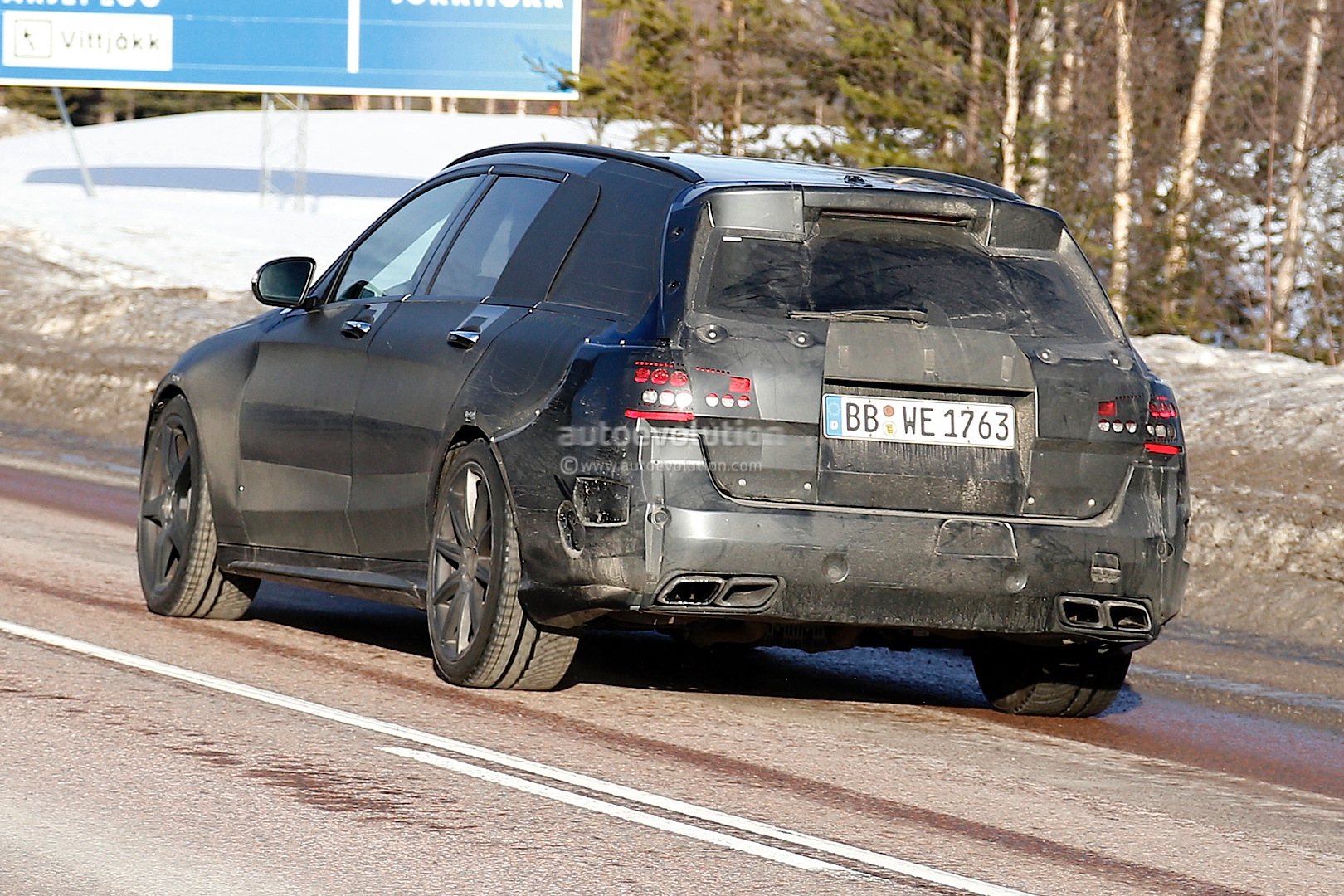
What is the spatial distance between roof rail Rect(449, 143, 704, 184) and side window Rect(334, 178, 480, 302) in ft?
0.63

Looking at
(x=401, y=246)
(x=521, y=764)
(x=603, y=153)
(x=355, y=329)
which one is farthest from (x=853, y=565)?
(x=401, y=246)

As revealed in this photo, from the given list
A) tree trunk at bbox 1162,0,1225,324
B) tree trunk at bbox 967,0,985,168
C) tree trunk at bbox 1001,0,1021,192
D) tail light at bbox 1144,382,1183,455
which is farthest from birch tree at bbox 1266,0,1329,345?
tail light at bbox 1144,382,1183,455

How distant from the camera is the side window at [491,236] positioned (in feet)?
22.9

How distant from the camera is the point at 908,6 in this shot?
91.0ft

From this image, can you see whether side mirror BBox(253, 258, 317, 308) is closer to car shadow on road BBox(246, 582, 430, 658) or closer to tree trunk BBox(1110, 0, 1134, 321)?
car shadow on road BBox(246, 582, 430, 658)

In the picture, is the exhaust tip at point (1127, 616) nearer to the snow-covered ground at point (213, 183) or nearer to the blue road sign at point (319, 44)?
the snow-covered ground at point (213, 183)

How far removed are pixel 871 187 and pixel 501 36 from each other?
34331 millimetres

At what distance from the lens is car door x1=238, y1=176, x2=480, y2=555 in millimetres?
7324

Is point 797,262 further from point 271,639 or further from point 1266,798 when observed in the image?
point 271,639

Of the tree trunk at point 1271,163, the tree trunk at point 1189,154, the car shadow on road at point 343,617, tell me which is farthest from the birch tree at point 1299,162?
the car shadow on road at point 343,617

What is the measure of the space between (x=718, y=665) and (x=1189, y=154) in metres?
22.9

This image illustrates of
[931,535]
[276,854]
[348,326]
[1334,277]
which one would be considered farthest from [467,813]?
[1334,277]

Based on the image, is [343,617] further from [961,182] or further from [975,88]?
[975,88]

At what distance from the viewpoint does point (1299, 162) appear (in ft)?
87.7
